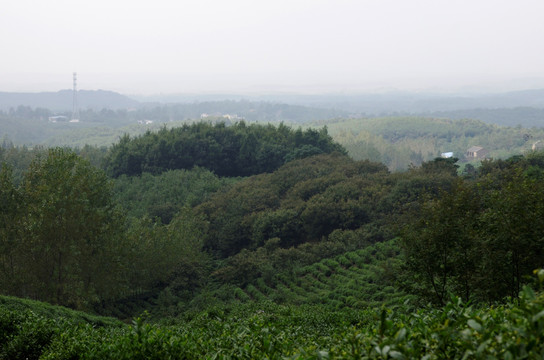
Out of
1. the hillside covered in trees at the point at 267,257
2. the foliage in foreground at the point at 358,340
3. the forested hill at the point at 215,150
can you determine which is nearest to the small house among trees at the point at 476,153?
the forested hill at the point at 215,150

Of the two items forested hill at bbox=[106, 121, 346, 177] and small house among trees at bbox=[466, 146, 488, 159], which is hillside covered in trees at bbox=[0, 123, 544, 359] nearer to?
forested hill at bbox=[106, 121, 346, 177]

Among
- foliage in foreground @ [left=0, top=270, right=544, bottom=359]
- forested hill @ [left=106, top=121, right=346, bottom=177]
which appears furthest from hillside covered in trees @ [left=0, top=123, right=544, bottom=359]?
forested hill @ [left=106, top=121, right=346, bottom=177]

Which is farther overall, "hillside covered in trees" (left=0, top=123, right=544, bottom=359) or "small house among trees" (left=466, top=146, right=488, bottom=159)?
"small house among trees" (left=466, top=146, right=488, bottom=159)

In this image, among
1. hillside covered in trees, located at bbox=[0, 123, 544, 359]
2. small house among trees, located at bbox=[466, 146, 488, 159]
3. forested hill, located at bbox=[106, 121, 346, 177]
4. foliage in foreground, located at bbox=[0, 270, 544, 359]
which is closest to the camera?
foliage in foreground, located at bbox=[0, 270, 544, 359]

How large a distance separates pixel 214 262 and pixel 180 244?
12.9ft

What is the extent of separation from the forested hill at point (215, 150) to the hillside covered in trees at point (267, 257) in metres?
0.21

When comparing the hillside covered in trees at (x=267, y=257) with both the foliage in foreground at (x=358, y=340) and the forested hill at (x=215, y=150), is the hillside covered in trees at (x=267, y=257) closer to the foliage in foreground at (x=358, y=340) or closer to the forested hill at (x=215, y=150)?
the foliage in foreground at (x=358, y=340)

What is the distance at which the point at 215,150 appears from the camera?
4528cm

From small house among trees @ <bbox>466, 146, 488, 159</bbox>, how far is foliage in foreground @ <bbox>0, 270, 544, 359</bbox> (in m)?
91.0

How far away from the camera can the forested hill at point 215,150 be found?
4419 centimetres

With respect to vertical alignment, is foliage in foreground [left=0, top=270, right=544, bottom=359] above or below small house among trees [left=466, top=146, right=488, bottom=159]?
above

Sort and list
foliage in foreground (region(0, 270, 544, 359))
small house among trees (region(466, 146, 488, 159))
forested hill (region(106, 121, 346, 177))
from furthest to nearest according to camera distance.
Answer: small house among trees (region(466, 146, 488, 159)) < forested hill (region(106, 121, 346, 177)) < foliage in foreground (region(0, 270, 544, 359))

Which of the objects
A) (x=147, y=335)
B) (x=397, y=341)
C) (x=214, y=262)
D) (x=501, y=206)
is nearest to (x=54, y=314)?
(x=147, y=335)

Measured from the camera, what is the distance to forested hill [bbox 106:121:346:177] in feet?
145
